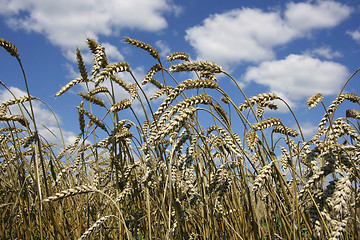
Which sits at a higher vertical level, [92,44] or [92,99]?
[92,44]

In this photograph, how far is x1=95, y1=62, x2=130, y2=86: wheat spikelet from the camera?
7.60ft

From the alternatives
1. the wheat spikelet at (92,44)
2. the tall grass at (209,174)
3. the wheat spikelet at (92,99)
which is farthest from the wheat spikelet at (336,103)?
the wheat spikelet at (92,44)

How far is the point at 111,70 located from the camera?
246cm

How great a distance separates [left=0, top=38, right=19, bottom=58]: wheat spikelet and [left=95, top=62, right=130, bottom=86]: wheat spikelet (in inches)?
31.5

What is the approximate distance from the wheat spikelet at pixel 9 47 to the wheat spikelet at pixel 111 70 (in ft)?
2.62

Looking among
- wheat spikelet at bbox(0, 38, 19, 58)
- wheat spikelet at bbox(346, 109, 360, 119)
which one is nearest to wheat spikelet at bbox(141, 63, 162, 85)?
wheat spikelet at bbox(0, 38, 19, 58)

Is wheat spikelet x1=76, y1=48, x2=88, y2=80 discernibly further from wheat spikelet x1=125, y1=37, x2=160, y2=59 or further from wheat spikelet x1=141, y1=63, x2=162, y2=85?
wheat spikelet x1=125, y1=37, x2=160, y2=59

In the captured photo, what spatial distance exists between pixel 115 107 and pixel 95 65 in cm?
41

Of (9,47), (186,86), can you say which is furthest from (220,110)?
(9,47)

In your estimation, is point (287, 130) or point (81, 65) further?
point (81, 65)

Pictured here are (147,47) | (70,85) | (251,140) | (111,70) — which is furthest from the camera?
(70,85)

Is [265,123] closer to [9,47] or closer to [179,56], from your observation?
[179,56]

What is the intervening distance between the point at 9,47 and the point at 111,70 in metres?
0.87

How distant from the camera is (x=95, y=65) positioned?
271 cm
